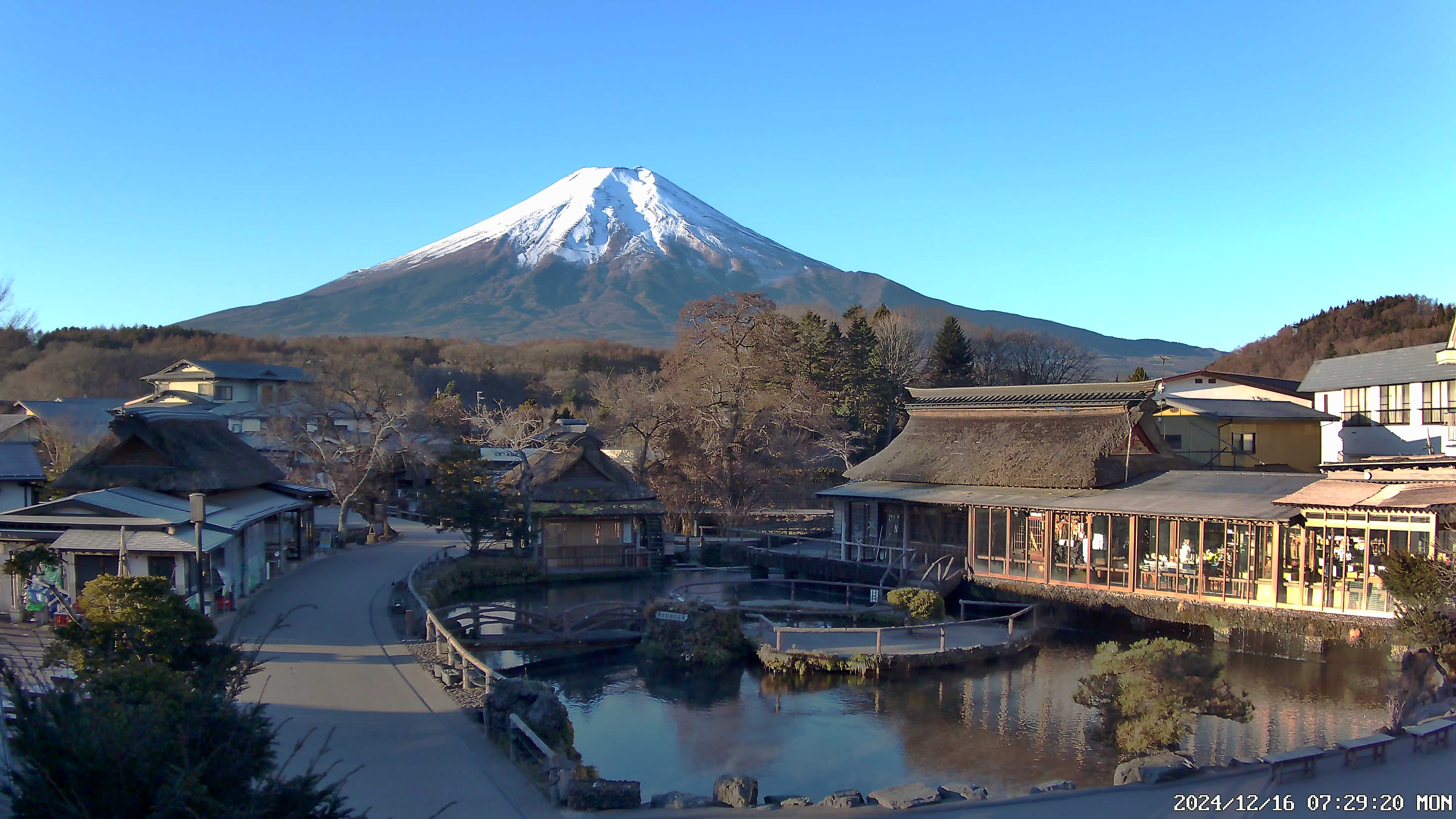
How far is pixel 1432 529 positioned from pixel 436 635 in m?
16.8

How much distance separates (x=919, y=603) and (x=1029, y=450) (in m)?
6.96

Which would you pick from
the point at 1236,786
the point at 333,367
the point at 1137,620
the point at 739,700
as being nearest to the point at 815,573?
the point at 1137,620

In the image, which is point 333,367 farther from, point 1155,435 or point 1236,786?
point 1236,786

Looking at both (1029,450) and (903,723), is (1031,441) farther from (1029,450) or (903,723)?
(903,723)

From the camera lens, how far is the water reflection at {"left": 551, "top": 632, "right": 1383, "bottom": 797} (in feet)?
38.1

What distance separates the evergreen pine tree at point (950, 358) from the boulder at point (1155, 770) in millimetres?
38693

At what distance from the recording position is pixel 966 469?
2492cm

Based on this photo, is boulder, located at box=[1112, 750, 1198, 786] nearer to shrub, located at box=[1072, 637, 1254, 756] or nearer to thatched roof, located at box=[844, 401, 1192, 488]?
shrub, located at box=[1072, 637, 1254, 756]

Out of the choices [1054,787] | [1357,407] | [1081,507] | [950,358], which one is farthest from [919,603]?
[950,358]

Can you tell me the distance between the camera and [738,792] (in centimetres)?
903

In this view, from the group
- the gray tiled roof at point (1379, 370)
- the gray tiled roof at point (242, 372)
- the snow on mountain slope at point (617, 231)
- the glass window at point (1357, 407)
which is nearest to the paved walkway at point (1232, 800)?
the gray tiled roof at point (1379, 370)

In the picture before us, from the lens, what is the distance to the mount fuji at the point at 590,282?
10806 centimetres

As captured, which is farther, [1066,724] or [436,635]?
[436,635]

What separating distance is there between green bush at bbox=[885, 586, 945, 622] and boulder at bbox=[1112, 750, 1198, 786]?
894 cm
